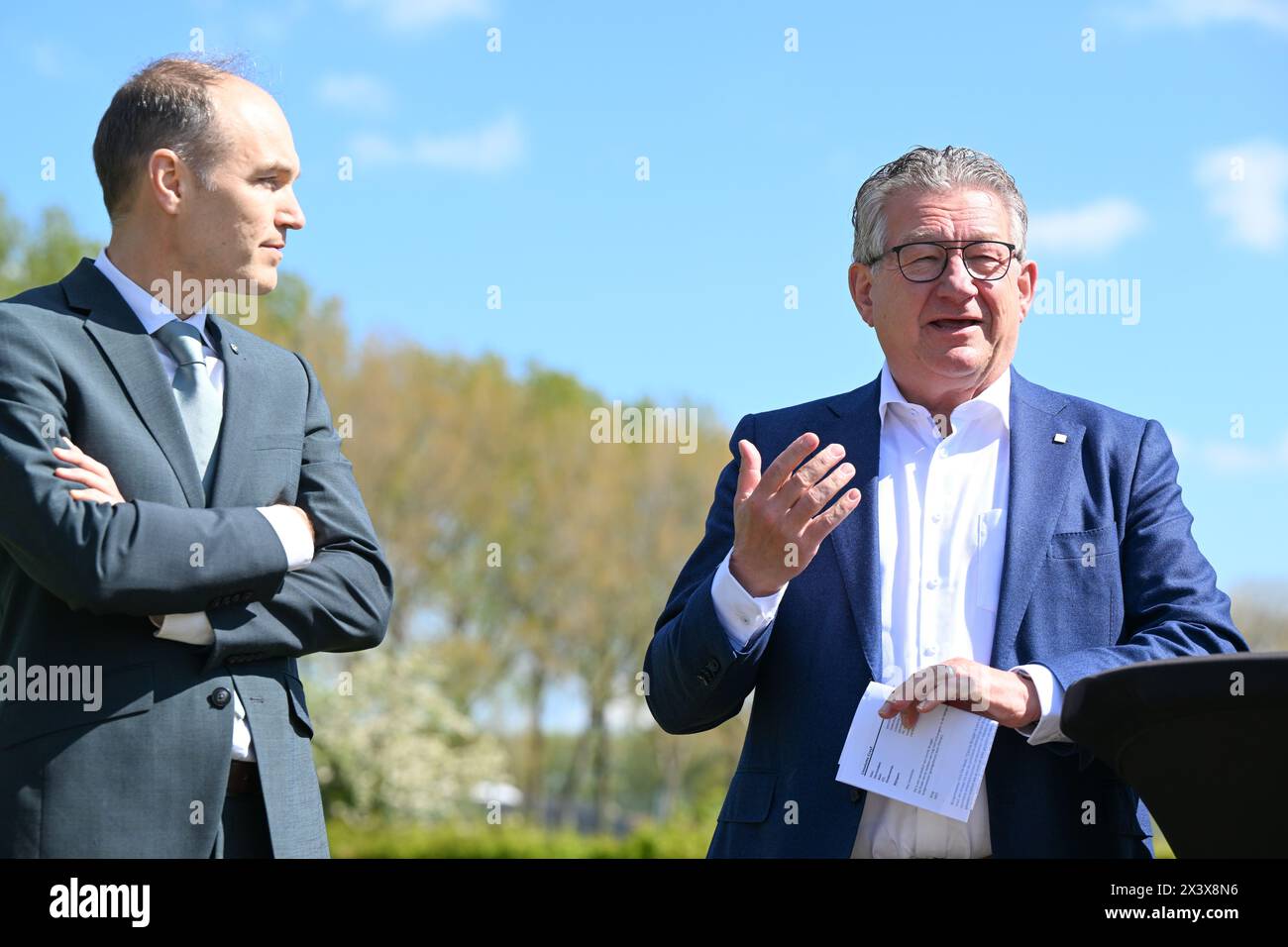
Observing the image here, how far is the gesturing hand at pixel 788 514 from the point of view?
117 inches

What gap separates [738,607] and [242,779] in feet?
3.66

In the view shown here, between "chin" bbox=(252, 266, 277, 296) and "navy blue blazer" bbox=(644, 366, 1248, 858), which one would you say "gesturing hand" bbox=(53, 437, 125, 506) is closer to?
"chin" bbox=(252, 266, 277, 296)

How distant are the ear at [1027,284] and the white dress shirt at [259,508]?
1.86 m

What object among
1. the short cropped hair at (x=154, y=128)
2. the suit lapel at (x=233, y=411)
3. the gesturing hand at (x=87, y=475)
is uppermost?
the short cropped hair at (x=154, y=128)

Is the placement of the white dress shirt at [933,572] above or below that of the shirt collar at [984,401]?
below

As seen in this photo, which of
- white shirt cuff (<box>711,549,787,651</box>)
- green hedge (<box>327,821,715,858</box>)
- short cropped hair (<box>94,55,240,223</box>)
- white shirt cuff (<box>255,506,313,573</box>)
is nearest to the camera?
white shirt cuff (<box>255,506,313,573</box>)

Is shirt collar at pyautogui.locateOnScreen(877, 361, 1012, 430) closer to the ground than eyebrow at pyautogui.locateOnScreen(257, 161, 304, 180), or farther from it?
closer to the ground

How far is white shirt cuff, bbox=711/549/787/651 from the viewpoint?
3.19 meters

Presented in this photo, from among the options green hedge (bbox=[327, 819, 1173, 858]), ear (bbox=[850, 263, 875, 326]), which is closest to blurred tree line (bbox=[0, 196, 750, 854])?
green hedge (bbox=[327, 819, 1173, 858])

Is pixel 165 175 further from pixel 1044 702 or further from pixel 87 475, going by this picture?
pixel 1044 702

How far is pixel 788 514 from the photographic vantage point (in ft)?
9.87

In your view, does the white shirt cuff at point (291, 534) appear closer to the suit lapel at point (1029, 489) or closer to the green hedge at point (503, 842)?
the suit lapel at point (1029, 489)

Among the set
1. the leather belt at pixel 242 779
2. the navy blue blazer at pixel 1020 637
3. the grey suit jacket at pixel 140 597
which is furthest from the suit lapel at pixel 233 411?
the navy blue blazer at pixel 1020 637
